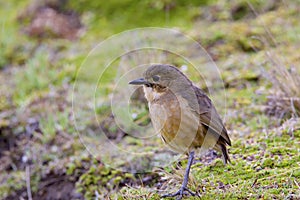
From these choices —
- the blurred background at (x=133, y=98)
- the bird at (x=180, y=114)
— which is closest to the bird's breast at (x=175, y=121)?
the bird at (x=180, y=114)

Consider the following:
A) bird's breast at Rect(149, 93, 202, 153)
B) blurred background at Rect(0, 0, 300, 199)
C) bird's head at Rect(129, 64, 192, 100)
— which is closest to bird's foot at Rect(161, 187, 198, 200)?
blurred background at Rect(0, 0, 300, 199)

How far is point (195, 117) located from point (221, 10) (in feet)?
15.5

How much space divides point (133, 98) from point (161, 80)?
6.71 ft

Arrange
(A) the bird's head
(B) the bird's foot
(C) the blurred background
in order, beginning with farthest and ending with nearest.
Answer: (C) the blurred background
(A) the bird's head
(B) the bird's foot

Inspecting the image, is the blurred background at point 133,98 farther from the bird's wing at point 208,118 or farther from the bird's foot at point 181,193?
the bird's wing at point 208,118

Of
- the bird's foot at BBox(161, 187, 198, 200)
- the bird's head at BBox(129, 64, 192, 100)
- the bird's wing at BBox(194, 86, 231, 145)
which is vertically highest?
the bird's head at BBox(129, 64, 192, 100)

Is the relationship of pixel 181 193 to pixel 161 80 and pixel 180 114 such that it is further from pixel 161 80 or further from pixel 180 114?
pixel 161 80

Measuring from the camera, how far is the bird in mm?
3869

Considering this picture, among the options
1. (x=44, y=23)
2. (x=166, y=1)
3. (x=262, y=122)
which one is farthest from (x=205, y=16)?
(x=262, y=122)

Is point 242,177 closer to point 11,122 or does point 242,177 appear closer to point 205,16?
point 11,122

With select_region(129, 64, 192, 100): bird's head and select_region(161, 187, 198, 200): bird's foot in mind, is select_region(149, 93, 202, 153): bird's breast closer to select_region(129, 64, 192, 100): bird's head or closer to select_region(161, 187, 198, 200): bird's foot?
select_region(129, 64, 192, 100): bird's head

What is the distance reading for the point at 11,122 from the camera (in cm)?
657

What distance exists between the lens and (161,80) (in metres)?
4.03

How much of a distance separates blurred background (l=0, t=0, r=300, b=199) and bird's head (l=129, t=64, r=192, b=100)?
0.68m
